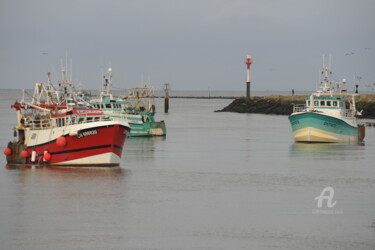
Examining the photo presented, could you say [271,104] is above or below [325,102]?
below

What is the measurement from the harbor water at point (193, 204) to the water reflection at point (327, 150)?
96 cm

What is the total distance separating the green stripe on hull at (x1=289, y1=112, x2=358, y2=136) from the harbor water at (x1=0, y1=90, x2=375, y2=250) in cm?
765

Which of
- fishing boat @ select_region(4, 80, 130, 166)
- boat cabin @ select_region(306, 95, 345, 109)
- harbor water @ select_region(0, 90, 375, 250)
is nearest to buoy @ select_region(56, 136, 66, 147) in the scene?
fishing boat @ select_region(4, 80, 130, 166)

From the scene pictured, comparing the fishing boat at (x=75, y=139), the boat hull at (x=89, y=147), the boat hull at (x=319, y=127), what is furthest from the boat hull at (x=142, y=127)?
the boat hull at (x=89, y=147)

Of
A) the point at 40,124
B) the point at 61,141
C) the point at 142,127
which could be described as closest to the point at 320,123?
the point at 142,127

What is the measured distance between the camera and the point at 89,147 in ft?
115

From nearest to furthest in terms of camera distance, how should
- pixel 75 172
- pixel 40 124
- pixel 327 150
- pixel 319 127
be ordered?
pixel 75 172 → pixel 40 124 → pixel 327 150 → pixel 319 127

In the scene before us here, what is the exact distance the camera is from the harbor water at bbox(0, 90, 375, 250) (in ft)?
71.3

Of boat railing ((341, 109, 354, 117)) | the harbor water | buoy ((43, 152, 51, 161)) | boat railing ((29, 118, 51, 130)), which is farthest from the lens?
boat railing ((341, 109, 354, 117))

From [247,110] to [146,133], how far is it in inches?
3173
